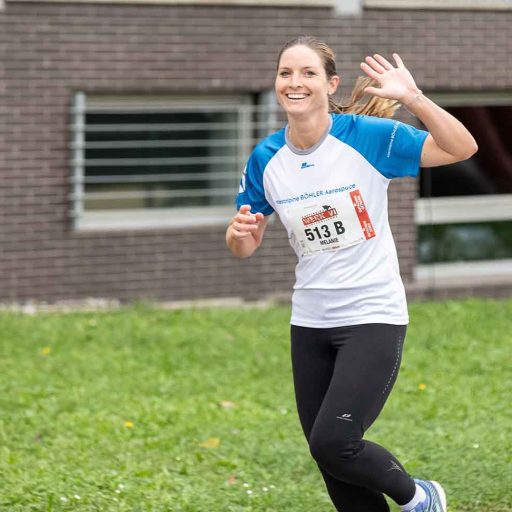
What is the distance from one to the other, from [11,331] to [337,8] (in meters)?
4.27

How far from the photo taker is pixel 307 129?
16.3 feet

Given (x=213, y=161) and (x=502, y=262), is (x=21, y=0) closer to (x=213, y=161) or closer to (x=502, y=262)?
(x=213, y=161)

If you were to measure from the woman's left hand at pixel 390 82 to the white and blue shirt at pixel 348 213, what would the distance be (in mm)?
216

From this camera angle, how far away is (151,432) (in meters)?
7.54

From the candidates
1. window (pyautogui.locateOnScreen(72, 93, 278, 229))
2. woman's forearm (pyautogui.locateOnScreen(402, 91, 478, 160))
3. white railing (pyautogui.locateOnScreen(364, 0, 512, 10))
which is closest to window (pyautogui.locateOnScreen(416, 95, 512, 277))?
white railing (pyautogui.locateOnScreen(364, 0, 512, 10))

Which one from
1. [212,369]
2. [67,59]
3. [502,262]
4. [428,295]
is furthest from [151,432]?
[502,262]

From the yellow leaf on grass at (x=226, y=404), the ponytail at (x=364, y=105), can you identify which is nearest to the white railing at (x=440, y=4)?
the yellow leaf on grass at (x=226, y=404)

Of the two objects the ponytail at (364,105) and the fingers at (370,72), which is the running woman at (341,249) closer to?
the fingers at (370,72)

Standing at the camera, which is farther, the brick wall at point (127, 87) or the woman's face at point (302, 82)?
the brick wall at point (127, 87)

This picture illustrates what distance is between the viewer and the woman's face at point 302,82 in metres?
4.92

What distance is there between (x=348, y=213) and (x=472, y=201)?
809cm

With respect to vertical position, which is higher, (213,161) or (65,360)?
(213,161)

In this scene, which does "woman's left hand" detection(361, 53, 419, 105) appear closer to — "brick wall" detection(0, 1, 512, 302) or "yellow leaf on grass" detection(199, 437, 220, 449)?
"yellow leaf on grass" detection(199, 437, 220, 449)

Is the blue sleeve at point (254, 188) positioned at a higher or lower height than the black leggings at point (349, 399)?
higher
